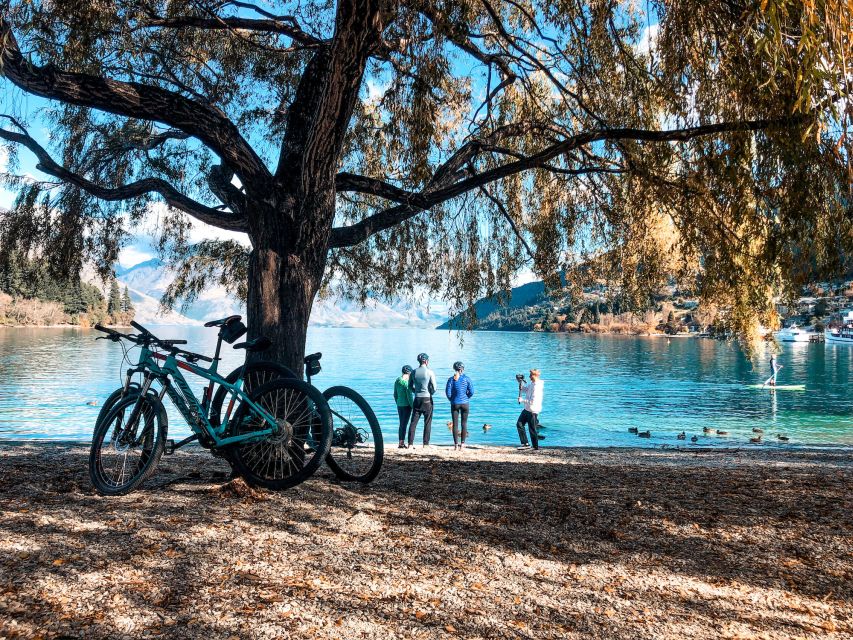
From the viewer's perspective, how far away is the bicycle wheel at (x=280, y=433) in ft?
15.6

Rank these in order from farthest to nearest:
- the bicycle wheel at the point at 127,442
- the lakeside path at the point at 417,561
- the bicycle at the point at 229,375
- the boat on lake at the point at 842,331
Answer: the boat on lake at the point at 842,331
the bicycle at the point at 229,375
the bicycle wheel at the point at 127,442
the lakeside path at the point at 417,561

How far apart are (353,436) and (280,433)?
2.92ft

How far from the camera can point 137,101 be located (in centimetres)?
540

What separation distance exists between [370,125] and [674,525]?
726 cm

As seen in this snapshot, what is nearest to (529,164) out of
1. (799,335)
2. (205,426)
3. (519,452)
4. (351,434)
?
(351,434)

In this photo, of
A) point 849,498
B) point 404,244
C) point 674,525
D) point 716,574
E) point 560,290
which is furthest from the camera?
point 404,244

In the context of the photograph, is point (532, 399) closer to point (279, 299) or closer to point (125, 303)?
point (279, 299)

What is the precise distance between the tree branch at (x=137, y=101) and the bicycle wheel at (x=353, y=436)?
2301 mm

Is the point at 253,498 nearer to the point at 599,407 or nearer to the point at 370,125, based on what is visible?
the point at 370,125

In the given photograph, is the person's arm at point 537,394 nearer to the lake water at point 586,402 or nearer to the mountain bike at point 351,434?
the lake water at point 586,402

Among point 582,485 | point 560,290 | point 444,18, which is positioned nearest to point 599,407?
point 560,290

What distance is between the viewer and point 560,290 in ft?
30.4

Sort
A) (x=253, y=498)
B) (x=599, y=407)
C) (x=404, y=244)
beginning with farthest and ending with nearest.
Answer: (x=599, y=407), (x=404, y=244), (x=253, y=498)

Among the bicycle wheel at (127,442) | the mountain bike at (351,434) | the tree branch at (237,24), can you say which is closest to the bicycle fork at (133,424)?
the bicycle wheel at (127,442)
